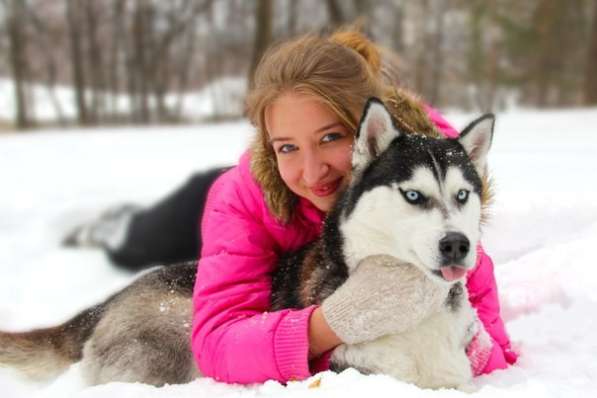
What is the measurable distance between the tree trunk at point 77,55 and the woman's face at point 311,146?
69.0 feet

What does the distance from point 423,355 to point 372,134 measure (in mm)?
792

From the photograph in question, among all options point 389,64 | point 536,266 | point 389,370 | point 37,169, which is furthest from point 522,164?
point 37,169

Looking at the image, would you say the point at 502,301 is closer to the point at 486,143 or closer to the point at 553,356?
the point at 553,356

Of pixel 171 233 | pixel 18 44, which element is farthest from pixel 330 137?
pixel 18 44

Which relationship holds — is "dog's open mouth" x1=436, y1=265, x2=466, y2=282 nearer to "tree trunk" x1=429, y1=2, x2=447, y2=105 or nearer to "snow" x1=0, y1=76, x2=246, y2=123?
"tree trunk" x1=429, y1=2, x2=447, y2=105

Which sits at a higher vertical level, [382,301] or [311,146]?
[311,146]

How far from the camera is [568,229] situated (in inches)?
155

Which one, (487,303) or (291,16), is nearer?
(487,303)

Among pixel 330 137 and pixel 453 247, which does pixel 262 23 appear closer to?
pixel 330 137

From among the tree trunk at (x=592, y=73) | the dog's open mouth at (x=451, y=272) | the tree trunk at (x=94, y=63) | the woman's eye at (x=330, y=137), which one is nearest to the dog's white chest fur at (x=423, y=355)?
the dog's open mouth at (x=451, y=272)

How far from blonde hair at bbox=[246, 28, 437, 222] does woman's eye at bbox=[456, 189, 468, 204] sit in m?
0.52

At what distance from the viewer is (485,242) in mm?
3961

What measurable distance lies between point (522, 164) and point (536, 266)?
291cm

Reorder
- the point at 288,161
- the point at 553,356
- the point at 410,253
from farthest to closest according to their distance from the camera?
the point at 553,356
the point at 288,161
the point at 410,253
